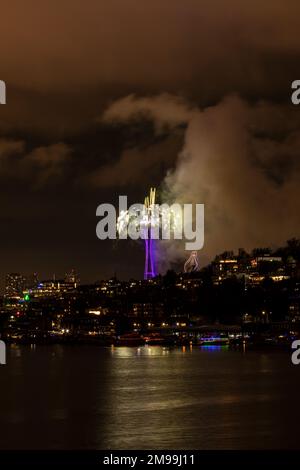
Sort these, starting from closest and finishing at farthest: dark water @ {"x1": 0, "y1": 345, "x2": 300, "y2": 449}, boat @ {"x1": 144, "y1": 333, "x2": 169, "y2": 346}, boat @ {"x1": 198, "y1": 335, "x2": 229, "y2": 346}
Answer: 1. dark water @ {"x1": 0, "y1": 345, "x2": 300, "y2": 449}
2. boat @ {"x1": 198, "y1": 335, "x2": 229, "y2": 346}
3. boat @ {"x1": 144, "y1": 333, "x2": 169, "y2": 346}

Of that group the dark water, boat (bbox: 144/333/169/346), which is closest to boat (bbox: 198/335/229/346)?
boat (bbox: 144/333/169/346)

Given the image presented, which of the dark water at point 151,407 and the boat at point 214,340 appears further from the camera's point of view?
the boat at point 214,340

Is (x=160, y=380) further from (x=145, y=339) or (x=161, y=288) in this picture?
(x=161, y=288)

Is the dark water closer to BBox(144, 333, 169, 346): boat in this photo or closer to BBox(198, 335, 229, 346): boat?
BBox(198, 335, 229, 346): boat

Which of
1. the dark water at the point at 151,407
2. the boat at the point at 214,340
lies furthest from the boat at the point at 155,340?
the dark water at the point at 151,407

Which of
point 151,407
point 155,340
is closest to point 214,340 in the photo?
point 155,340

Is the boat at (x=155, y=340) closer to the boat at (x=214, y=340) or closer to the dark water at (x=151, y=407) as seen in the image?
the boat at (x=214, y=340)

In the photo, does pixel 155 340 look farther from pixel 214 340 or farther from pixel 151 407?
pixel 151 407
